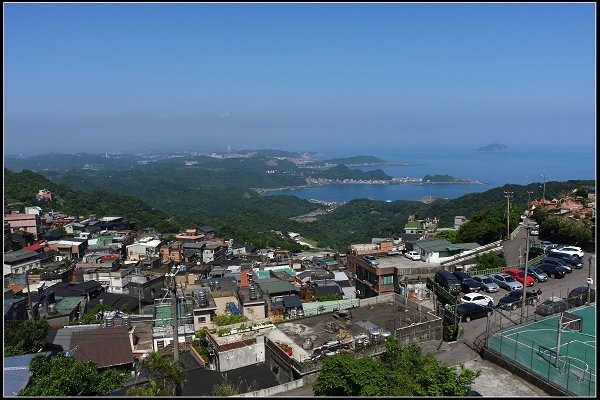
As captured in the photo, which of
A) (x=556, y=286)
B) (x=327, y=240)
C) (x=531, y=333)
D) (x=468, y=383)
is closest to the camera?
(x=468, y=383)

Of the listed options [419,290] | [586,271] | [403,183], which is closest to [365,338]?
[419,290]

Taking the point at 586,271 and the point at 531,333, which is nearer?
the point at 531,333

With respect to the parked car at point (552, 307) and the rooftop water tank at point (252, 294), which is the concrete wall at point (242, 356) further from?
the parked car at point (552, 307)

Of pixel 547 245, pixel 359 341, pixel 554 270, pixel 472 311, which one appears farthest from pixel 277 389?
pixel 547 245

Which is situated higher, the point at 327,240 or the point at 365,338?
the point at 365,338

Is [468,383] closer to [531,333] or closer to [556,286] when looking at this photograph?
[531,333]

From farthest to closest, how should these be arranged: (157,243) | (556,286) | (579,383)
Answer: (157,243), (556,286), (579,383)

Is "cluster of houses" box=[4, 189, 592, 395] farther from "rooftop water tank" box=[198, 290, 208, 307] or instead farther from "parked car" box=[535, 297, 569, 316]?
"parked car" box=[535, 297, 569, 316]

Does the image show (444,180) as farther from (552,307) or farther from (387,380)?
(387,380)
